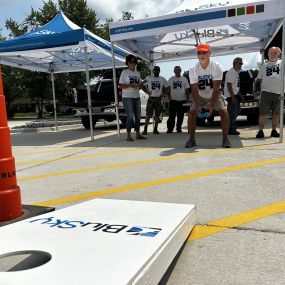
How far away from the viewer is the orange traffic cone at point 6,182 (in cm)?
312

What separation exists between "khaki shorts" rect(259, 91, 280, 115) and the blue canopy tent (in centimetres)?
386

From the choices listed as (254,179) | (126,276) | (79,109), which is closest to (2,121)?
(126,276)

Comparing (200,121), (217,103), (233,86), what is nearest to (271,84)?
(233,86)

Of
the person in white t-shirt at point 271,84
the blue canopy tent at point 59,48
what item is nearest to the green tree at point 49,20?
the blue canopy tent at point 59,48

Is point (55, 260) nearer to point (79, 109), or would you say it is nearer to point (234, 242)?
point (234, 242)

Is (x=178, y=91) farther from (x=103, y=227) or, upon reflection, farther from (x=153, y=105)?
(x=103, y=227)

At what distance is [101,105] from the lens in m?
12.6

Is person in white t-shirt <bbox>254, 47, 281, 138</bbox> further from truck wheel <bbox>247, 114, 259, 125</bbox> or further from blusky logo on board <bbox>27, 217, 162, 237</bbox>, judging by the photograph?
blusky logo on board <bbox>27, 217, 162, 237</bbox>

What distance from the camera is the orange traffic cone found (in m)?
3.12

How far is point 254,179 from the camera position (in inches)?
179

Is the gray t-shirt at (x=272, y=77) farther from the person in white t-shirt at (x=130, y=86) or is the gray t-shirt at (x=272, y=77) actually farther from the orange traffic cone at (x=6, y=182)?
the orange traffic cone at (x=6, y=182)

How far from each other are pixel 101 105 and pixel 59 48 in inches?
142

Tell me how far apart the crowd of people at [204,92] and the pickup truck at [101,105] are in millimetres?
2404

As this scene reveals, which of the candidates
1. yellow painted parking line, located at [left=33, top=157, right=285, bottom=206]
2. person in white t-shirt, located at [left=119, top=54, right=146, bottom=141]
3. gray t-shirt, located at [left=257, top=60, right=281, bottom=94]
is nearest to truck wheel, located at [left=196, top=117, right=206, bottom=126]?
person in white t-shirt, located at [left=119, top=54, right=146, bottom=141]
